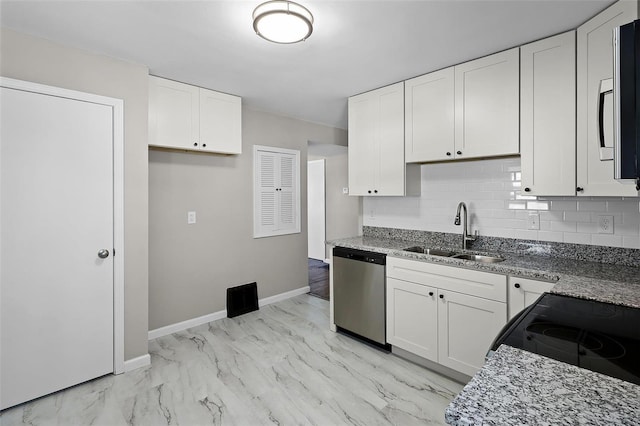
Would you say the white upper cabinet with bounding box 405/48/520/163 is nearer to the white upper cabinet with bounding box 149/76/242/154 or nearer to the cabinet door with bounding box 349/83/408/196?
the cabinet door with bounding box 349/83/408/196

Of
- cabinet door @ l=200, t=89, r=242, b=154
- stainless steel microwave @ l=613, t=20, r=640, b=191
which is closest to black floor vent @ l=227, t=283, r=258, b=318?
cabinet door @ l=200, t=89, r=242, b=154

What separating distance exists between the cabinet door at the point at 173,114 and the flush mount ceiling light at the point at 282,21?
1.40 metres

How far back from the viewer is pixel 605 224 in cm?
220

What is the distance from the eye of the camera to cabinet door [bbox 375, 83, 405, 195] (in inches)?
118

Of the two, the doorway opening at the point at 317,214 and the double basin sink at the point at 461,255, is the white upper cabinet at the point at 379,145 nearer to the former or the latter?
the double basin sink at the point at 461,255

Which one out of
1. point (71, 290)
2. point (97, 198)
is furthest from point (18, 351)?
point (97, 198)

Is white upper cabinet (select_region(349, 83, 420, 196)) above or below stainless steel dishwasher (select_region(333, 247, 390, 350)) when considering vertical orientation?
above

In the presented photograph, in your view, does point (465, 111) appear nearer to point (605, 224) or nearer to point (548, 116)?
point (548, 116)

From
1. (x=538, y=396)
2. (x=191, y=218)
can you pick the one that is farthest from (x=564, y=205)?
(x=191, y=218)

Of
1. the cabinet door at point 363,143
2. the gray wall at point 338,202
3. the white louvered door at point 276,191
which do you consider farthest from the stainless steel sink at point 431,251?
the gray wall at point 338,202

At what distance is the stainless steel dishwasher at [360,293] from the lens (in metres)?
2.83

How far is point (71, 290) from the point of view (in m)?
2.29

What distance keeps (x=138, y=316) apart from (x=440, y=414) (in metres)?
2.36

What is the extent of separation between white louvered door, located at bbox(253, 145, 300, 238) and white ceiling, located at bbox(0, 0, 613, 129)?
4.06ft
